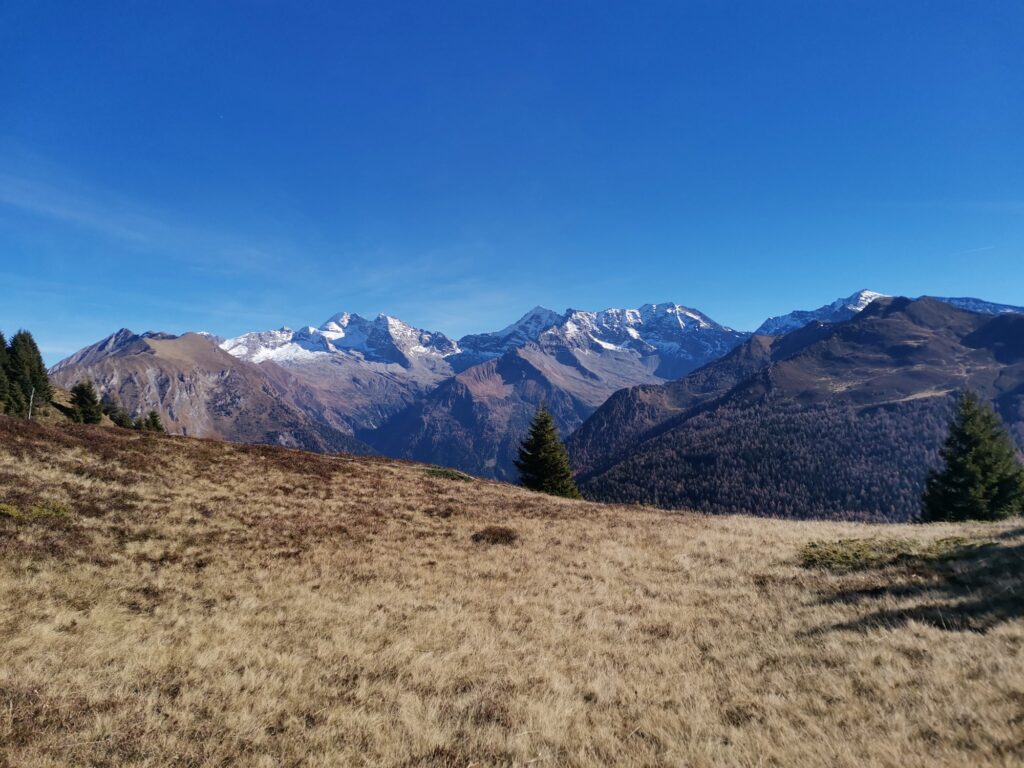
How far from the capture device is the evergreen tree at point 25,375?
7406 cm

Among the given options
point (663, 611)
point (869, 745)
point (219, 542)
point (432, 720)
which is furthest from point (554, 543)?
point (869, 745)

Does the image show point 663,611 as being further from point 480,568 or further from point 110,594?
point 110,594

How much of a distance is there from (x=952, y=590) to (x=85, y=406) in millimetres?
108881

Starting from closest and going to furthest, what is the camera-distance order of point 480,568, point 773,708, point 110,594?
1. point 773,708
2. point 110,594
3. point 480,568

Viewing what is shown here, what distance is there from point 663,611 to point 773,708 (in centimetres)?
626

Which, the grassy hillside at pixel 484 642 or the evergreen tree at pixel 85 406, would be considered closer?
the grassy hillside at pixel 484 642

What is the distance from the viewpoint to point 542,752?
7086mm

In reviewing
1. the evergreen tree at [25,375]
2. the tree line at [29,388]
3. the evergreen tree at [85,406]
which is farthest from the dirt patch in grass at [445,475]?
the evergreen tree at [85,406]

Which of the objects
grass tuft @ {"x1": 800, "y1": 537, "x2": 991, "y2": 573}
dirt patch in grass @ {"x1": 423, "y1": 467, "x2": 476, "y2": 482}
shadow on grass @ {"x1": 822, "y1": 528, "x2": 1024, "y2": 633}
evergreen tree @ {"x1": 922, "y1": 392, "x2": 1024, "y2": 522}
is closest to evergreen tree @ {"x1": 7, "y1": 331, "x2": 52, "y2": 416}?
dirt patch in grass @ {"x1": 423, "y1": 467, "x2": 476, "y2": 482}

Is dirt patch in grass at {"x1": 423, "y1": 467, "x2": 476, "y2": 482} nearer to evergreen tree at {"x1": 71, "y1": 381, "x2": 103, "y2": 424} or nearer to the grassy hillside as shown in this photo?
the grassy hillside

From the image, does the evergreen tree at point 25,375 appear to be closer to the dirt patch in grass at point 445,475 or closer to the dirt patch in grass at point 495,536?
the dirt patch in grass at point 445,475

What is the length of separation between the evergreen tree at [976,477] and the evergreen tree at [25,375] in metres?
112

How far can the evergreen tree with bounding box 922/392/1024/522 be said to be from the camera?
41.2 metres

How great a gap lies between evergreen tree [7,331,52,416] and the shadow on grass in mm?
98681
